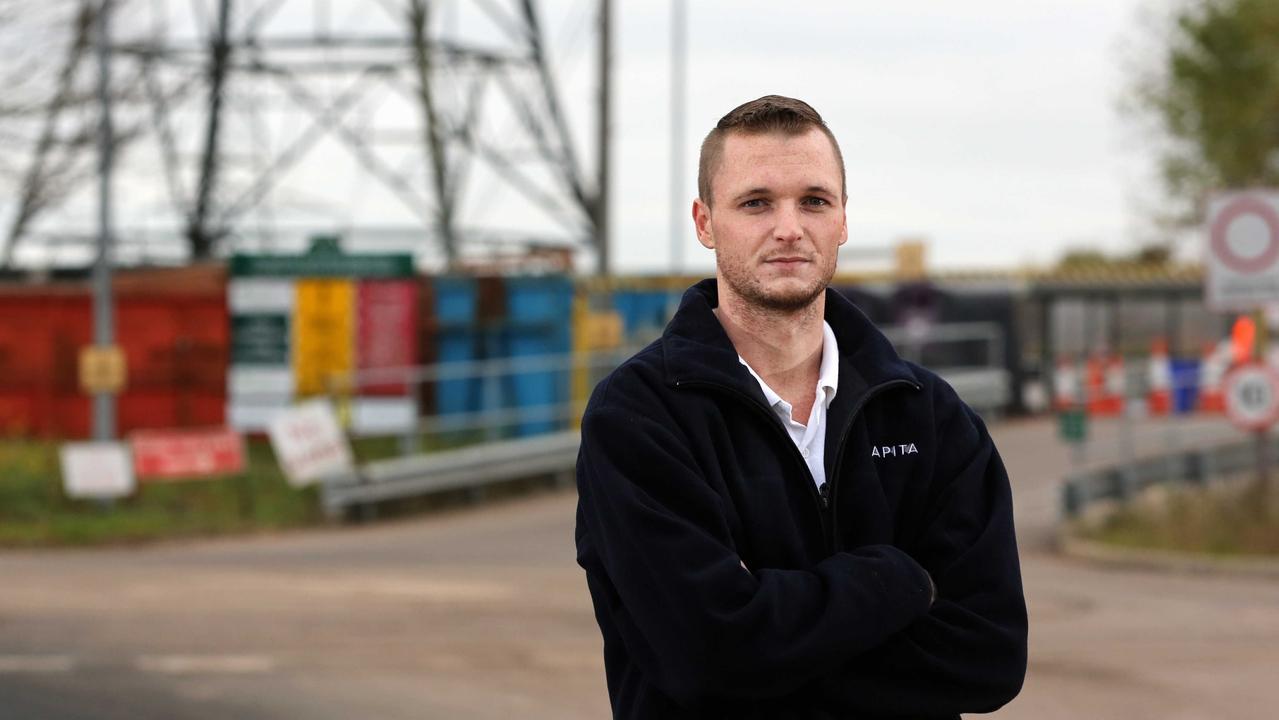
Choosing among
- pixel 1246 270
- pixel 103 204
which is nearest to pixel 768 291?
pixel 1246 270

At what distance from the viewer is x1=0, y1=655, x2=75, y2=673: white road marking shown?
Result: 11.5 metres

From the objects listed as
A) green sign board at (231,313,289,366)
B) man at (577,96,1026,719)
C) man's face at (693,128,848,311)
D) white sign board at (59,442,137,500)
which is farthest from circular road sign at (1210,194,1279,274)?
man's face at (693,128,848,311)

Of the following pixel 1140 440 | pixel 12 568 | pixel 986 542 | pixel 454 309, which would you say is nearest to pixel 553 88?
pixel 454 309

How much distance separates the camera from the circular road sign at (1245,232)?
1777cm

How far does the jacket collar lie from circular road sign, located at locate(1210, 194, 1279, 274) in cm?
1528

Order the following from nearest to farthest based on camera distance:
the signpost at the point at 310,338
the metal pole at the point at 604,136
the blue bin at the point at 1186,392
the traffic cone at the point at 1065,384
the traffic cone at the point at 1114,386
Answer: the signpost at the point at 310,338 → the metal pole at the point at 604,136 → the traffic cone at the point at 1065,384 → the traffic cone at the point at 1114,386 → the blue bin at the point at 1186,392

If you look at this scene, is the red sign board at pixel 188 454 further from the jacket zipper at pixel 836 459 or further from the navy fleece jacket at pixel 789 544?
the jacket zipper at pixel 836 459

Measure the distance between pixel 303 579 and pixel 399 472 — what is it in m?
7.08

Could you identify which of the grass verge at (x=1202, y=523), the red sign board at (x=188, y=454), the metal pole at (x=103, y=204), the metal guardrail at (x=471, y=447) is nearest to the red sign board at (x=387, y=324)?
the metal guardrail at (x=471, y=447)

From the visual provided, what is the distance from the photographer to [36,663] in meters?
11.8

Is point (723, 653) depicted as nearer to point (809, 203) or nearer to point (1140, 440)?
point (809, 203)

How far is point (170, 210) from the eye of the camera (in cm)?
3048

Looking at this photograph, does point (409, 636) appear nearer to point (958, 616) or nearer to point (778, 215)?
point (958, 616)

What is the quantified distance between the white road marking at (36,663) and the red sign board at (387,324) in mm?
16657
